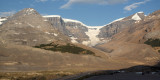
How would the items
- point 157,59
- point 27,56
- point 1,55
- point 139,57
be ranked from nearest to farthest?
1. point 1,55
2. point 27,56
3. point 157,59
4. point 139,57

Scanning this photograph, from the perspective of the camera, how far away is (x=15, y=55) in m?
137

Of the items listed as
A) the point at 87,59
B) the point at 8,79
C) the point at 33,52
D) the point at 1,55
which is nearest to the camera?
the point at 8,79

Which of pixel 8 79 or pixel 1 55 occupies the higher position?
pixel 1 55

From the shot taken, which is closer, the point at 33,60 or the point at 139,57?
the point at 33,60

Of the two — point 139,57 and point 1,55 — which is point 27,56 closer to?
point 1,55

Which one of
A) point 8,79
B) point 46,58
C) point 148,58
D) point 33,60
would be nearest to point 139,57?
point 148,58

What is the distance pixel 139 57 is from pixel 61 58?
81.5m

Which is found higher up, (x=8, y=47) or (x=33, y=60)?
(x=8, y=47)

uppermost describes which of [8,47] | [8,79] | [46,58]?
[8,47]

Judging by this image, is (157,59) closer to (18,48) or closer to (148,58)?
(148,58)

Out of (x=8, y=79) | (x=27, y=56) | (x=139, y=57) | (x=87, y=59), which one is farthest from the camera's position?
(x=139, y=57)

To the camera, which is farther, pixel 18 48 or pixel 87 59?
pixel 87 59

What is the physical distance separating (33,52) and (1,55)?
25.5 m

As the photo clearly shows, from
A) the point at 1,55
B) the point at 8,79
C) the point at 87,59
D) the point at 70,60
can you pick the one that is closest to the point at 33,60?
the point at 1,55
